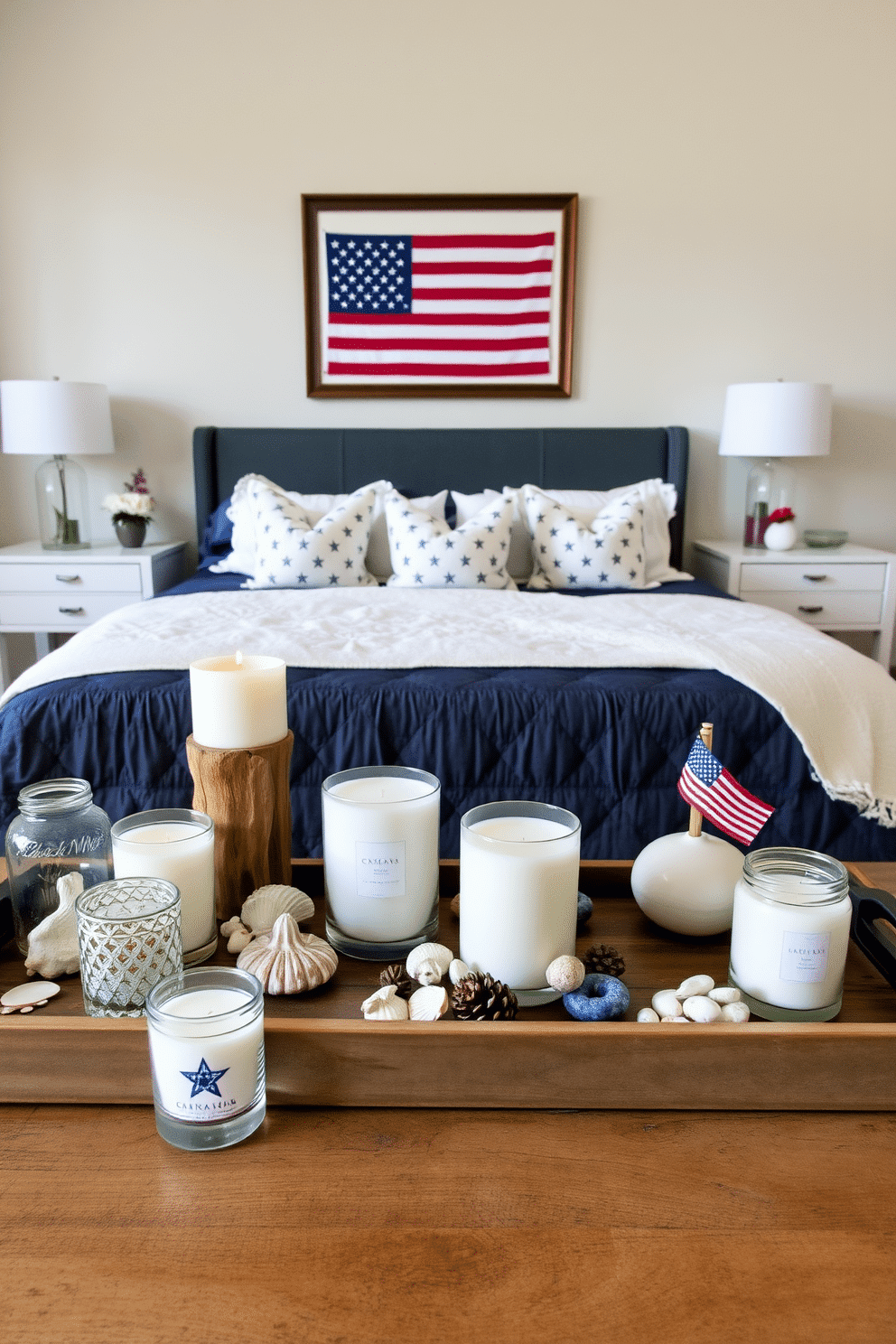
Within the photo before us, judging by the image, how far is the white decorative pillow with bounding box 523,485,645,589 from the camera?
3.28 meters

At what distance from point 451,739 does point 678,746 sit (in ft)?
1.53

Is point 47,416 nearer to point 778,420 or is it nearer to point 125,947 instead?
point 778,420

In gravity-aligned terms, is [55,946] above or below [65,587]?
above

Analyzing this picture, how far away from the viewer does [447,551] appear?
10.6 feet

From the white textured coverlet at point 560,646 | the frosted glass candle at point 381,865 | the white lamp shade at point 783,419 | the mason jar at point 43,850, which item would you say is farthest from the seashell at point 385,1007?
the white lamp shade at point 783,419

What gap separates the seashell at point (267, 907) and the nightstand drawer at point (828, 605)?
116 inches

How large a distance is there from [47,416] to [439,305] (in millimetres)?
1531

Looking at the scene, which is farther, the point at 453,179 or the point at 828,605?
the point at 453,179

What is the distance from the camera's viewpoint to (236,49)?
370 centimetres

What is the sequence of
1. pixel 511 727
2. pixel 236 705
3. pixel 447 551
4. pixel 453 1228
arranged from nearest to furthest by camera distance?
pixel 453 1228
pixel 236 705
pixel 511 727
pixel 447 551

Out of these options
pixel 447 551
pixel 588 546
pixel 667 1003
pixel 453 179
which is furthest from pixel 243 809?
pixel 453 179

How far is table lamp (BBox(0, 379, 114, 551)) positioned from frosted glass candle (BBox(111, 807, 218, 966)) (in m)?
2.96

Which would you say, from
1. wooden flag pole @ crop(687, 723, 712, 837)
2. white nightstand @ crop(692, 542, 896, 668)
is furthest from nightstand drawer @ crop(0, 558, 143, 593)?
wooden flag pole @ crop(687, 723, 712, 837)

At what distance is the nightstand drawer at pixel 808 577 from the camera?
361 centimetres
